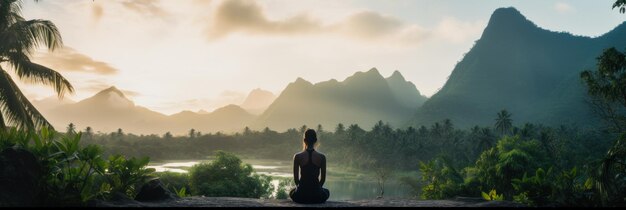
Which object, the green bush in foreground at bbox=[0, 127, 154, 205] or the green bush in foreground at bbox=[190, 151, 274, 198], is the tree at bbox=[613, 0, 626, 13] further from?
the green bush in foreground at bbox=[190, 151, 274, 198]

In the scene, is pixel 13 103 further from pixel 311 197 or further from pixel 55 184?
pixel 311 197

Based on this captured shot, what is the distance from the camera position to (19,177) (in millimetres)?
4953

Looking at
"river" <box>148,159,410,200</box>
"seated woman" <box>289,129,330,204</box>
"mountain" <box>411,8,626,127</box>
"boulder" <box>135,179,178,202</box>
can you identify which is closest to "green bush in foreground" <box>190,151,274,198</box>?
"boulder" <box>135,179,178,202</box>

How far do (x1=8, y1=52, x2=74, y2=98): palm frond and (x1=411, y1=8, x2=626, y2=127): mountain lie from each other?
14504cm

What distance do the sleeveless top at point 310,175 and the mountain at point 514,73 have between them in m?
146

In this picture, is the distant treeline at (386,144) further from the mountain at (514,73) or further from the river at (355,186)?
the mountain at (514,73)

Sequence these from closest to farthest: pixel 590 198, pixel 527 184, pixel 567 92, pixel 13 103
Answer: pixel 590 198 → pixel 527 184 → pixel 13 103 → pixel 567 92

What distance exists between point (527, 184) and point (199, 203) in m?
5.38

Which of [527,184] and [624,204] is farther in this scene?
[527,184]

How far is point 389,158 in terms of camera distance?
87500 millimetres

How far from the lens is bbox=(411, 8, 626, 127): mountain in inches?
6117

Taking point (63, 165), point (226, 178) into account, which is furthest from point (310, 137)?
point (226, 178)

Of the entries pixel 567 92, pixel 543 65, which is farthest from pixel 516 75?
pixel 567 92

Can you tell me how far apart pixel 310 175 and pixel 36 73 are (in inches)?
298
